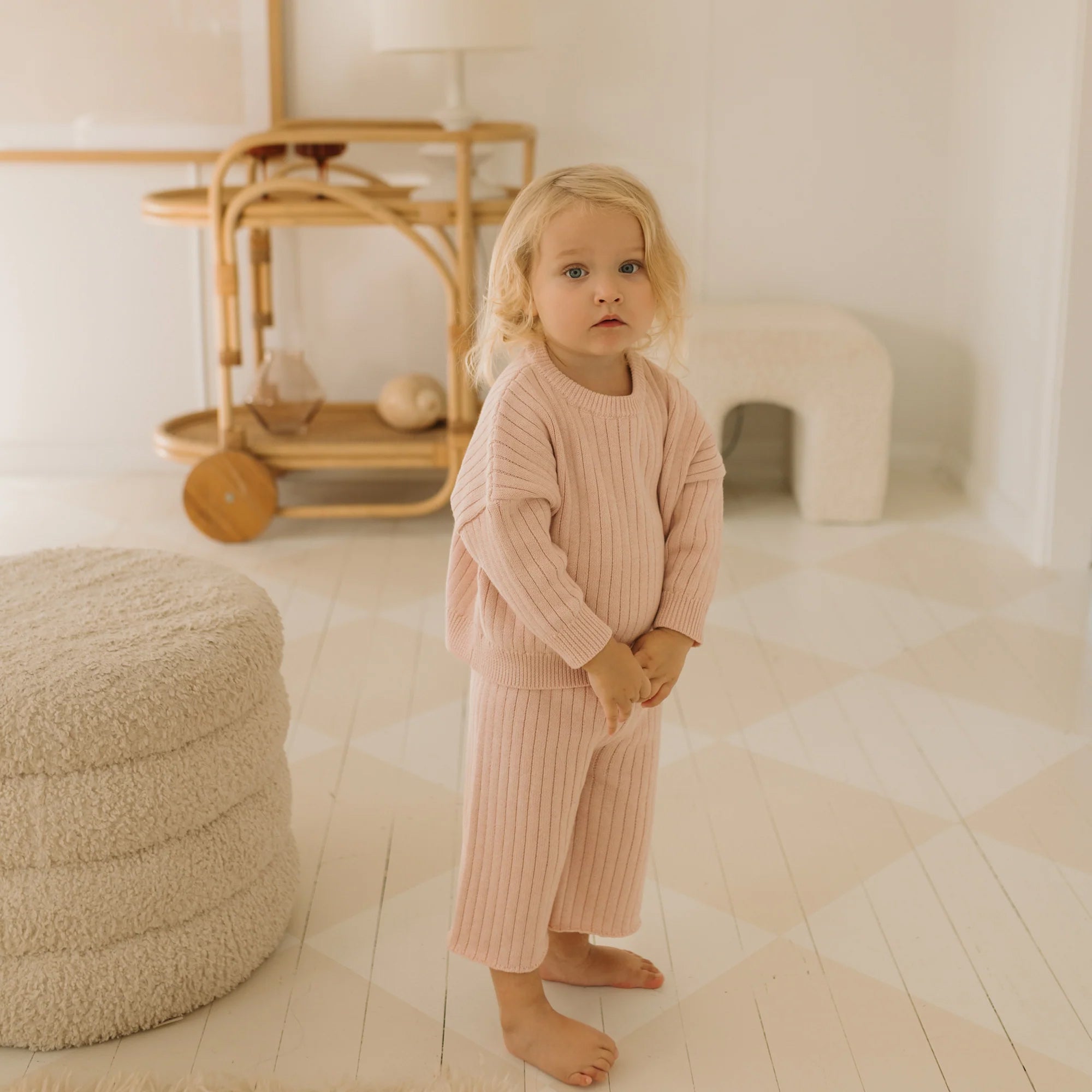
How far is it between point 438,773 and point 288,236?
1.93m

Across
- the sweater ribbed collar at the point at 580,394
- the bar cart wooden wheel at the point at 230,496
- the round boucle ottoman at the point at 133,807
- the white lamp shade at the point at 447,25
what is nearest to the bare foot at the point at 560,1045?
the round boucle ottoman at the point at 133,807

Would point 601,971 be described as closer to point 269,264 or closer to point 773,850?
point 773,850

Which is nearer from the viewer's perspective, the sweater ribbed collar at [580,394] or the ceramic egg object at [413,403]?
the sweater ribbed collar at [580,394]

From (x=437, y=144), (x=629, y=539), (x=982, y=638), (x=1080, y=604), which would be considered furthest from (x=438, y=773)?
(x=437, y=144)

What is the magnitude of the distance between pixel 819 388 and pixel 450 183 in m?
0.97

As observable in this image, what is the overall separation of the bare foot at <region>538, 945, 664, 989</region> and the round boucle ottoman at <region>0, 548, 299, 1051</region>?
0.32 meters

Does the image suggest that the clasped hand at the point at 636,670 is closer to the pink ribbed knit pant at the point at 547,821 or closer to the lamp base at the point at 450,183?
the pink ribbed knit pant at the point at 547,821

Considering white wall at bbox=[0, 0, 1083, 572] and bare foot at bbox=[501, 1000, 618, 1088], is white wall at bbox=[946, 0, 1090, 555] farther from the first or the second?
bare foot at bbox=[501, 1000, 618, 1088]

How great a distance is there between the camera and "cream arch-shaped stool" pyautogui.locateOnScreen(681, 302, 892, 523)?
3123mm

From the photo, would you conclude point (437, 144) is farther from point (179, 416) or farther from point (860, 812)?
point (860, 812)

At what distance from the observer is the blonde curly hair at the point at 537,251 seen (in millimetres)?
1174

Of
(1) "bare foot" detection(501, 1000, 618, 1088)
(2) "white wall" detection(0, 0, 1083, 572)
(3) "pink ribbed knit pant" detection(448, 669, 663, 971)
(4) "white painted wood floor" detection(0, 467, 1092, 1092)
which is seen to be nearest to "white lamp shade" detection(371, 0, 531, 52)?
(2) "white wall" detection(0, 0, 1083, 572)

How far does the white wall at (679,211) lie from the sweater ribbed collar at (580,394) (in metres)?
2.16

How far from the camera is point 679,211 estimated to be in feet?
11.4
